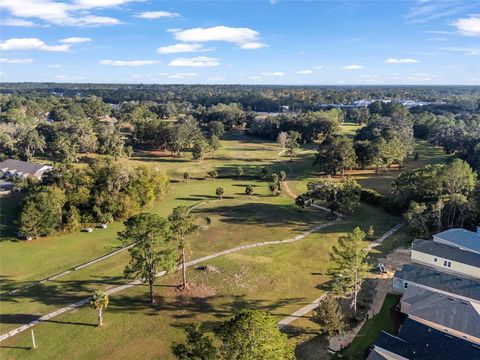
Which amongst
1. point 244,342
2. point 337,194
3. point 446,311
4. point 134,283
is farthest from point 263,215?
point 244,342

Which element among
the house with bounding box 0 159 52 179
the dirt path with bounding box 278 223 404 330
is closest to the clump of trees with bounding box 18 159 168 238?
the house with bounding box 0 159 52 179

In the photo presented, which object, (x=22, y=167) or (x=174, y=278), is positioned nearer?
(x=174, y=278)

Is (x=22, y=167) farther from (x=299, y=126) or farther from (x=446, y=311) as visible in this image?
(x=446, y=311)

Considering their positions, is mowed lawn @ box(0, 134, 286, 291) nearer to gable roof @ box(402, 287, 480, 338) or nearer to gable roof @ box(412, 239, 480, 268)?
gable roof @ box(402, 287, 480, 338)

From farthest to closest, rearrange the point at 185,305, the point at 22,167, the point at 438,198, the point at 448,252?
the point at 22,167, the point at 438,198, the point at 448,252, the point at 185,305

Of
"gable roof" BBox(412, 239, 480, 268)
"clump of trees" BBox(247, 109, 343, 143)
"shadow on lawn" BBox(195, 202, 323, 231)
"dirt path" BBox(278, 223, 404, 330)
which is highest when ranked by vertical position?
"clump of trees" BBox(247, 109, 343, 143)
